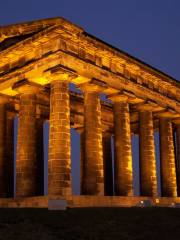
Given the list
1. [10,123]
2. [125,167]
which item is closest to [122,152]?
[125,167]

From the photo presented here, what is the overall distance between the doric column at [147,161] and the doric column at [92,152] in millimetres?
10670

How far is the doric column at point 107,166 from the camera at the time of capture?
64750 mm

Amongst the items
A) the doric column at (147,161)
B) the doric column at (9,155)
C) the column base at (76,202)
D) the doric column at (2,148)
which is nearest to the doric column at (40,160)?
the doric column at (9,155)

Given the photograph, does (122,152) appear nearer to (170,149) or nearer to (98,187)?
(98,187)

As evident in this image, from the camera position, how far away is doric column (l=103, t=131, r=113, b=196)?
64750 millimetres

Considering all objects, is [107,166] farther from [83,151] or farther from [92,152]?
[92,152]

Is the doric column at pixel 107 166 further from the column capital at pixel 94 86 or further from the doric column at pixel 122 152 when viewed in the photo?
the column capital at pixel 94 86

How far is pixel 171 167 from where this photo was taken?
5712cm

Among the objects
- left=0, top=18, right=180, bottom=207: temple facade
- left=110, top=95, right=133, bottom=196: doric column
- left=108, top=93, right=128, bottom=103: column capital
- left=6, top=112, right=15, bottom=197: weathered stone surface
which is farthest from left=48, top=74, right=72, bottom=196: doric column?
left=6, top=112, right=15, bottom=197: weathered stone surface
